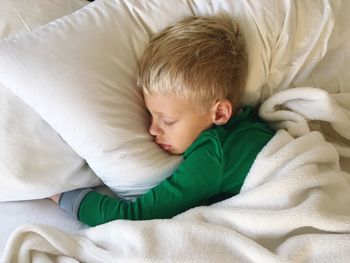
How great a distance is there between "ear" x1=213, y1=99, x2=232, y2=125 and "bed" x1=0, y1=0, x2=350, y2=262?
0.22 ft

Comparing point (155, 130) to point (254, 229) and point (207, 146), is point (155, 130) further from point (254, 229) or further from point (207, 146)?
point (254, 229)

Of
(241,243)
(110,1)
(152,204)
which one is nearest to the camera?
(241,243)

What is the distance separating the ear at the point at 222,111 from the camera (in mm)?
1058

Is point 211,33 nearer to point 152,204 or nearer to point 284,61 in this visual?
point 284,61

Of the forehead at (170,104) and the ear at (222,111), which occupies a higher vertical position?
the forehead at (170,104)

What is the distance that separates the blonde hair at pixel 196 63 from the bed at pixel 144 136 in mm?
41

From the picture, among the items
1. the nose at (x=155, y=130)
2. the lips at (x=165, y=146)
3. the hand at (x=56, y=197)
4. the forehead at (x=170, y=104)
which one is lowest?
the lips at (x=165, y=146)

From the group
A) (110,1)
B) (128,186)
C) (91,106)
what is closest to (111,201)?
(128,186)

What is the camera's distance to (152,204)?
40.1 inches

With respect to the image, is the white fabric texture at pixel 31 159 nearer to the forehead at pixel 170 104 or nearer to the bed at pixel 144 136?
the bed at pixel 144 136

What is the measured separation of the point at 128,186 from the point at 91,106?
0.17m

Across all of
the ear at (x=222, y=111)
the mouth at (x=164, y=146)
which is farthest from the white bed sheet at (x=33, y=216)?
the ear at (x=222, y=111)

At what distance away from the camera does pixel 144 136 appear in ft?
3.47

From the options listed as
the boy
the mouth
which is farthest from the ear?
the mouth
